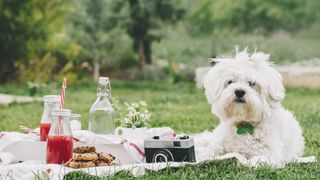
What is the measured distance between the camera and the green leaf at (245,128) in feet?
16.5

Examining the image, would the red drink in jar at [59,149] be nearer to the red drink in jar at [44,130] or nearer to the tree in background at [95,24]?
the red drink in jar at [44,130]

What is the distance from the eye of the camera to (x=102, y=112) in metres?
5.11

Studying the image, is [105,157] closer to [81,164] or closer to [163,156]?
[81,164]

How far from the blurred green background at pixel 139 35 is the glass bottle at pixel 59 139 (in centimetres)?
1238

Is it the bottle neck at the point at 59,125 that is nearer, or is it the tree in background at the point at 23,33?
the bottle neck at the point at 59,125

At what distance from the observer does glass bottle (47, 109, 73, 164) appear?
4.31m

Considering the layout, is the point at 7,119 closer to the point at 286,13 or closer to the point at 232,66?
the point at 232,66

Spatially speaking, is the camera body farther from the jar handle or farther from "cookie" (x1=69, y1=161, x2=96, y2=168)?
the jar handle

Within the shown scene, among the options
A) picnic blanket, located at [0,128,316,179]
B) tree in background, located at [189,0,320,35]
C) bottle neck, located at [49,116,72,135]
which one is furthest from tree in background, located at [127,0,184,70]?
bottle neck, located at [49,116,72,135]

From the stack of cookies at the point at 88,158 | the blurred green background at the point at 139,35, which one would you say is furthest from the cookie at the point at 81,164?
the blurred green background at the point at 139,35

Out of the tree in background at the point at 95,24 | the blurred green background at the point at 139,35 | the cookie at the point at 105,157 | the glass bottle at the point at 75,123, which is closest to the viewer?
the cookie at the point at 105,157

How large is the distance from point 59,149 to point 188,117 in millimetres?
4676

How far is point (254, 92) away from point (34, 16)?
12854mm

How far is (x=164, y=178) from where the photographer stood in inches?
166
